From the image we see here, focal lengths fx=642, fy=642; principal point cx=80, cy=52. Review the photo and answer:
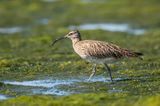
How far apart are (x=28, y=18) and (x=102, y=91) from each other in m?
22.9

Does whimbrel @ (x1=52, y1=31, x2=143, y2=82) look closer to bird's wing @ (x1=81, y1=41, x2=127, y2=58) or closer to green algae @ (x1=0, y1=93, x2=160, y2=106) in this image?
bird's wing @ (x1=81, y1=41, x2=127, y2=58)

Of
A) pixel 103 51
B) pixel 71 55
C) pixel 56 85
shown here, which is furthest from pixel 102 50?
pixel 71 55

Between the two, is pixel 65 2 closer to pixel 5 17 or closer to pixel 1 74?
pixel 5 17

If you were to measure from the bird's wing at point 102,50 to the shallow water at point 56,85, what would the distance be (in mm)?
827

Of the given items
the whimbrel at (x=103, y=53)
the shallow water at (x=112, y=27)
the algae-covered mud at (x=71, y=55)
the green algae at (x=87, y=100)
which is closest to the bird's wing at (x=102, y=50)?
the whimbrel at (x=103, y=53)

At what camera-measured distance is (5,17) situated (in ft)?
129

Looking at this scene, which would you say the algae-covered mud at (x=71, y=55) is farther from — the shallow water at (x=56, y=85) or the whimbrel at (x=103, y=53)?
the whimbrel at (x=103, y=53)

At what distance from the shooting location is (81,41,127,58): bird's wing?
61.0 feet

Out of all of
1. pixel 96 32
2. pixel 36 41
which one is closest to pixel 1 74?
pixel 36 41

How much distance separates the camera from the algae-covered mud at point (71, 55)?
52.5 ft

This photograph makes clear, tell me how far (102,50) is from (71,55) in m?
5.96

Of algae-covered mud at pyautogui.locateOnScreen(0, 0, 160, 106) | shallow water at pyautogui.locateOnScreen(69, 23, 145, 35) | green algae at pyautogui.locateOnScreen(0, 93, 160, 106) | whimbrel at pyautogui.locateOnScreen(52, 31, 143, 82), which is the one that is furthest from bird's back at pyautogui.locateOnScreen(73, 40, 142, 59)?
shallow water at pyautogui.locateOnScreen(69, 23, 145, 35)

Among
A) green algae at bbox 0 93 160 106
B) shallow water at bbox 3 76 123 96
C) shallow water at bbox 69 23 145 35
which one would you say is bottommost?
green algae at bbox 0 93 160 106

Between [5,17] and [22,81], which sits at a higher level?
[5,17]
